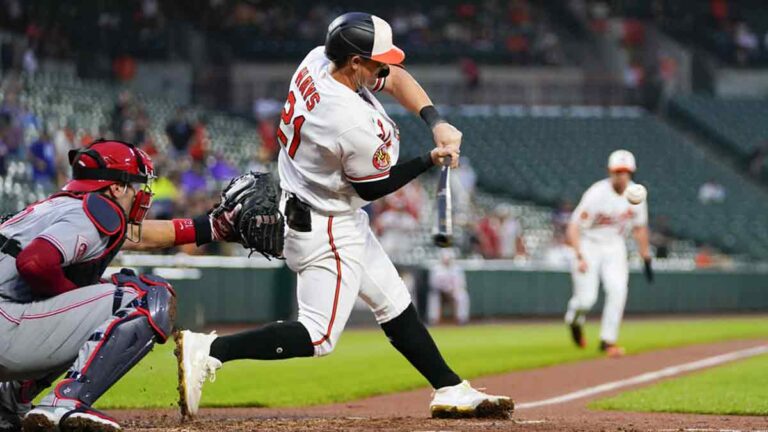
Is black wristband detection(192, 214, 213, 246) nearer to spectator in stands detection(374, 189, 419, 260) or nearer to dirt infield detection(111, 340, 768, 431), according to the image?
dirt infield detection(111, 340, 768, 431)

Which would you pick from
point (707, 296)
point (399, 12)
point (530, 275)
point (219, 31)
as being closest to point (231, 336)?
point (530, 275)

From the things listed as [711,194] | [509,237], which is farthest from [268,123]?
[711,194]

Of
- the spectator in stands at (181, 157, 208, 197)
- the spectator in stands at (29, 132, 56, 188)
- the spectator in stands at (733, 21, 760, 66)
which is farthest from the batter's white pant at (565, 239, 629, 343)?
the spectator in stands at (733, 21, 760, 66)

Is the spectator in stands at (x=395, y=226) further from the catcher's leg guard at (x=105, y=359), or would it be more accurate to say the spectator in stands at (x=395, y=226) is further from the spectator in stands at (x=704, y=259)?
the catcher's leg guard at (x=105, y=359)

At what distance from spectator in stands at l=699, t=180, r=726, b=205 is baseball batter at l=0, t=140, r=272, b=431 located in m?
23.2

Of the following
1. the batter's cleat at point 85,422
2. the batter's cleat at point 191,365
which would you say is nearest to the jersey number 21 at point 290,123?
the batter's cleat at point 191,365

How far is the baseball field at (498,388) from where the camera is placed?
6.62 meters

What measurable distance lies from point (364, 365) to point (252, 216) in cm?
605

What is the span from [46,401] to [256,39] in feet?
79.8

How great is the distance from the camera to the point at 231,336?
19.6 ft

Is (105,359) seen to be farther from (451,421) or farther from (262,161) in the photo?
(262,161)

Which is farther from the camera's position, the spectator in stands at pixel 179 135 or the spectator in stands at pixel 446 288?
the spectator in stands at pixel 446 288

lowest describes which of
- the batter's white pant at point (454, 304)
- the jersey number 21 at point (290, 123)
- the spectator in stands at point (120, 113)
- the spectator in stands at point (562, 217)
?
the batter's white pant at point (454, 304)

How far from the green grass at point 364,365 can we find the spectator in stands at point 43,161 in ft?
13.6
